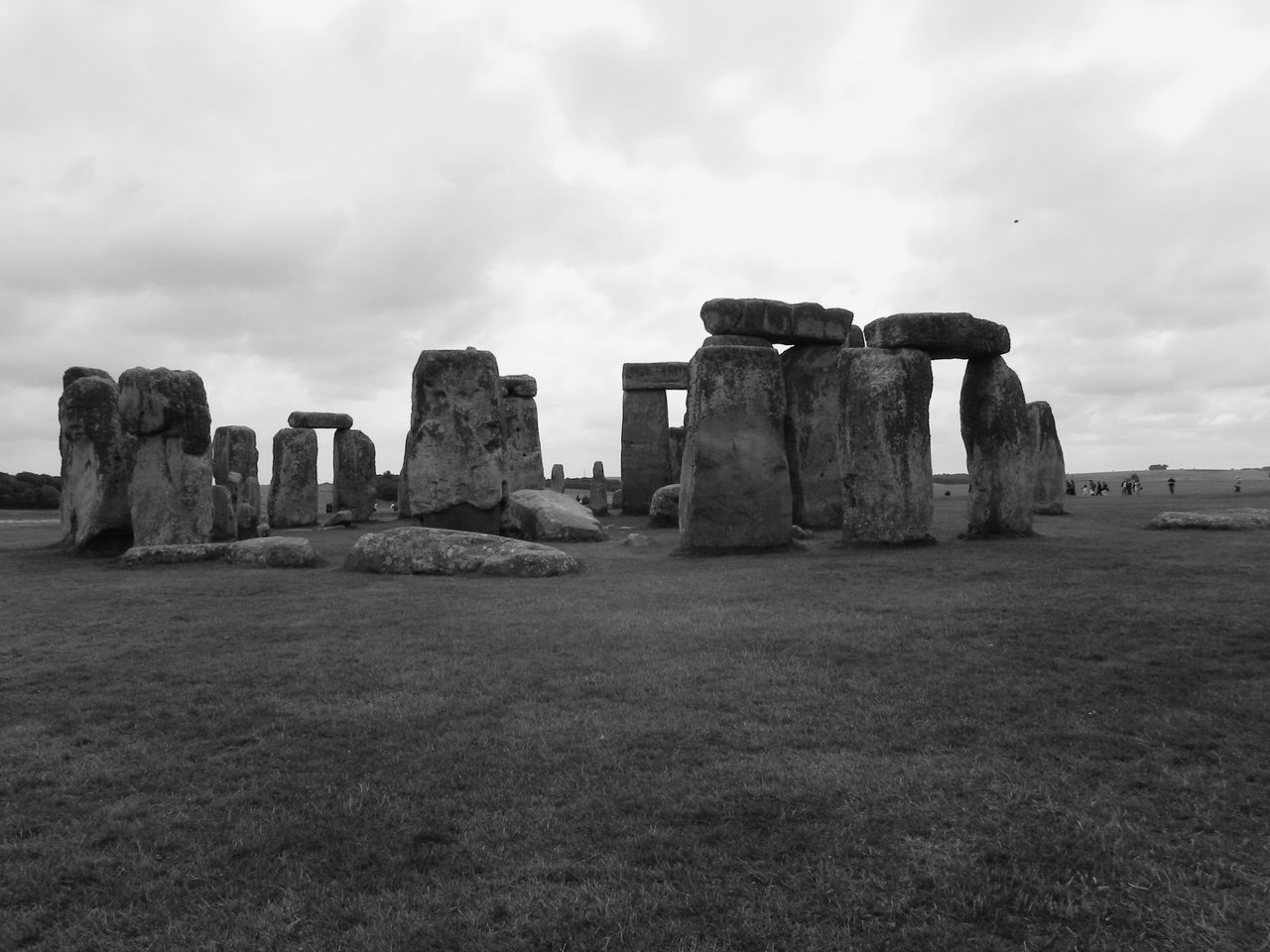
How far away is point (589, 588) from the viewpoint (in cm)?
913

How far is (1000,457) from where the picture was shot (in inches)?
493

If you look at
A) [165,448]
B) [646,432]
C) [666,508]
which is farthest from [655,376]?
[165,448]

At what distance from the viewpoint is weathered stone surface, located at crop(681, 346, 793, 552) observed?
39.3 feet

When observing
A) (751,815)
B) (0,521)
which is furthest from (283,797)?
(0,521)

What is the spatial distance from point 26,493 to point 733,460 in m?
27.4

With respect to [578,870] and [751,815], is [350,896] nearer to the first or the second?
[578,870]

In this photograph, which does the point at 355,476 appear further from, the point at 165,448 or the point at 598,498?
the point at 165,448

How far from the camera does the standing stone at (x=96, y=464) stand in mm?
13117

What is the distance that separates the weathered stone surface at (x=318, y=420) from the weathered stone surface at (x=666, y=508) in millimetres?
10612

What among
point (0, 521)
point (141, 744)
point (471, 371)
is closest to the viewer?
point (141, 744)

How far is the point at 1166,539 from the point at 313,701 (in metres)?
11.1

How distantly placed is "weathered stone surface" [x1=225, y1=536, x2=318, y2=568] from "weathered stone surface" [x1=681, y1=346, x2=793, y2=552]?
16.7 ft

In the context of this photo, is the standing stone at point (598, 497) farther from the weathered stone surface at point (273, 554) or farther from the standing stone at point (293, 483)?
the weathered stone surface at point (273, 554)

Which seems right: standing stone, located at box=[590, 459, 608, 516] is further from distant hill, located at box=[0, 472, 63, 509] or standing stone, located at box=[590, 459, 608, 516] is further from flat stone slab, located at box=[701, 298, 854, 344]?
distant hill, located at box=[0, 472, 63, 509]
